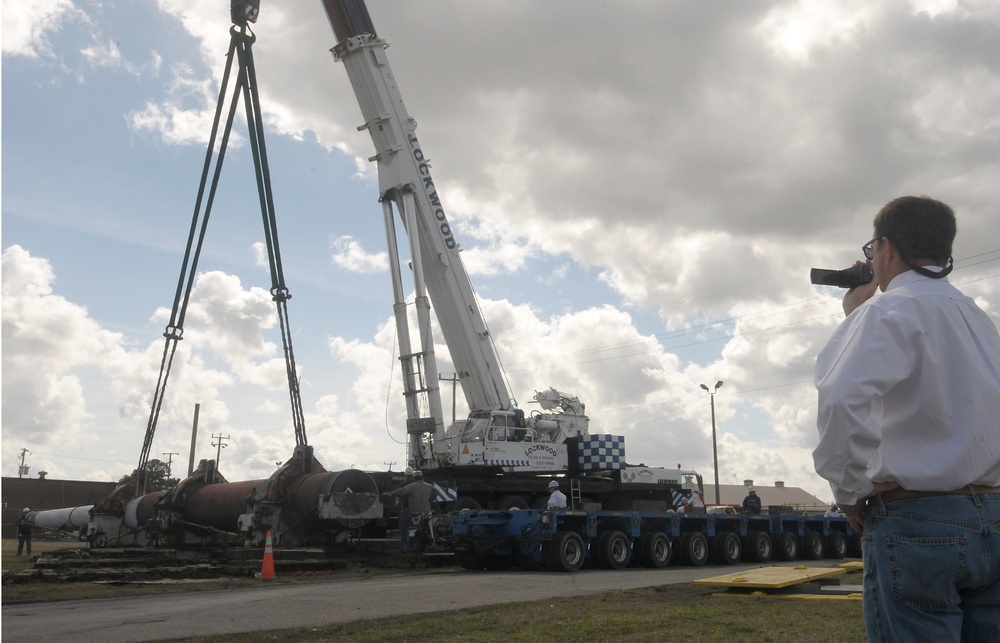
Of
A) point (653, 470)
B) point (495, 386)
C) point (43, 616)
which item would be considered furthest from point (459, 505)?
point (43, 616)

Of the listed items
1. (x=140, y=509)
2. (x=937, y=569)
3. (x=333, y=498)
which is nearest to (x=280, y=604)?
Answer: (x=333, y=498)

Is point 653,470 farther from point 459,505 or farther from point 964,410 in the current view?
point 964,410

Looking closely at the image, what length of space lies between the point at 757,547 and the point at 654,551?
299cm

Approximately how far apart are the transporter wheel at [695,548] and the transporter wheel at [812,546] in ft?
11.3

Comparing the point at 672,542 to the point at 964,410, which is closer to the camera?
the point at 964,410

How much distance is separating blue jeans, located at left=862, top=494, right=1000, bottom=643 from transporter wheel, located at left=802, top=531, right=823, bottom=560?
677 inches

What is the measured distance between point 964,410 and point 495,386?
1867 centimetres

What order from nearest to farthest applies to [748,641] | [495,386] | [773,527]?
[748,641]
[773,527]
[495,386]

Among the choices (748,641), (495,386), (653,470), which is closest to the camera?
(748,641)

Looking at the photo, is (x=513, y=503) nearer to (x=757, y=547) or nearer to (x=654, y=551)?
(x=654, y=551)

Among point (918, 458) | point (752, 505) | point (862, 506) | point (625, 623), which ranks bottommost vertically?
point (625, 623)

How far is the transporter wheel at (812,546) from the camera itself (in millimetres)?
18219

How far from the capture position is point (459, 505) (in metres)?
18.6

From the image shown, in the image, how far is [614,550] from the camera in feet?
47.7
